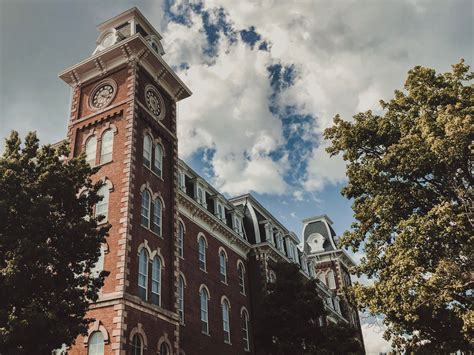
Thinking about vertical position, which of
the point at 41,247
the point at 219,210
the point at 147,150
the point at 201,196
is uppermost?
the point at 219,210

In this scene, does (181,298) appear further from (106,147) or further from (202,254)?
(106,147)

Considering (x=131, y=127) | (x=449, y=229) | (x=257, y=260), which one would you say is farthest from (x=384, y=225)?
(x=257, y=260)

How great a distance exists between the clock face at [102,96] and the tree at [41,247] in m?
10.7

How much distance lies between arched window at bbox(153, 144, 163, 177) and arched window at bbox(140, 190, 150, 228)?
7.04 ft

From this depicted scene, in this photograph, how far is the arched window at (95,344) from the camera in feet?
64.9

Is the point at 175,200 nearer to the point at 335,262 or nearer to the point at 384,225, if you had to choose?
the point at 384,225

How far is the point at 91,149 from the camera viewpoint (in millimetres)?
26641

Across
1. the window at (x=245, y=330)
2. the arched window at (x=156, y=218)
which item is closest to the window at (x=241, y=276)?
the window at (x=245, y=330)

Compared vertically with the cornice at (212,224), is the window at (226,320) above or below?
below

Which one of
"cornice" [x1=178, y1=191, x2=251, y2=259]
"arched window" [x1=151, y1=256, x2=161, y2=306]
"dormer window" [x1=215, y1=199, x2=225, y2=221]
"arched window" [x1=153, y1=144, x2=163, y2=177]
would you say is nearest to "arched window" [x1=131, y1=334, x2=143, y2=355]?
"arched window" [x1=151, y1=256, x2=161, y2=306]

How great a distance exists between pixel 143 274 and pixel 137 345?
3421mm

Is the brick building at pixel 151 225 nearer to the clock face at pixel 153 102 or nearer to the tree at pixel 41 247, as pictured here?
the clock face at pixel 153 102

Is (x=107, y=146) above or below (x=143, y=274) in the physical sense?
above

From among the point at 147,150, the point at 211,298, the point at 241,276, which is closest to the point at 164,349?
the point at 211,298
